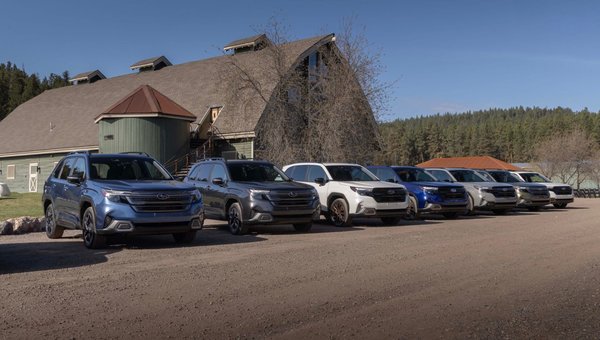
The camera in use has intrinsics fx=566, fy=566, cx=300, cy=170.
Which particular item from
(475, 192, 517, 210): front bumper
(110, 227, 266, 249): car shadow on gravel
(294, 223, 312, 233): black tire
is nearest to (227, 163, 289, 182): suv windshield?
(294, 223, 312, 233): black tire

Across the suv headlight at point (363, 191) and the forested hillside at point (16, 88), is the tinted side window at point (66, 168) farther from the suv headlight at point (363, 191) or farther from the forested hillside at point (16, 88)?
the forested hillside at point (16, 88)

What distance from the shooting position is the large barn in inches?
1259

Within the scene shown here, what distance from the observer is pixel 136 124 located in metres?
31.9

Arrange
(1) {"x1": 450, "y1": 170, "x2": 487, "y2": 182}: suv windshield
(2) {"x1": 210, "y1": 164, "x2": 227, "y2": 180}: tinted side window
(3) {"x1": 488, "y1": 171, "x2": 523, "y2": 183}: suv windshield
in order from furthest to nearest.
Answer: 1. (3) {"x1": 488, "y1": 171, "x2": 523, "y2": 183}: suv windshield
2. (1) {"x1": 450, "y1": 170, "x2": 487, "y2": 182}: suv windshield
3. (2) {"x1": 210, "y1": 164, "x2": 227, "y2": 180}: tinted side window

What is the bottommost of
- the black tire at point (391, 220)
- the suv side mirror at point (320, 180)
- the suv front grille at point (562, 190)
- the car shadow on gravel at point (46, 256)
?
the car shadow on gravel at point (46, 256)

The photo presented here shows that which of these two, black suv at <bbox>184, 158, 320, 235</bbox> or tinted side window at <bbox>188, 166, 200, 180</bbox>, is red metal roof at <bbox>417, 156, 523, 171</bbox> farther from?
black suv at <bbox>184, 158, 320, 235</bbox>

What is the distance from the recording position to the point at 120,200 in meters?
10.4

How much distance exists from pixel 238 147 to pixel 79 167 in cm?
2221

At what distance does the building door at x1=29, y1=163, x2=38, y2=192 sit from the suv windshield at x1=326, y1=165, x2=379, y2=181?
32768 millimetres

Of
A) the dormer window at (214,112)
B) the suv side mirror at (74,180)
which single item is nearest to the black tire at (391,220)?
the suv side mirror at (74,180)

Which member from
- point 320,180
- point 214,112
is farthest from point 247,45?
point 320,180

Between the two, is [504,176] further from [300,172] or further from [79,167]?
[79,167]

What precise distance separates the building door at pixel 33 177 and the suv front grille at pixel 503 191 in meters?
34.5

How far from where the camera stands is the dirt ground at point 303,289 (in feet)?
17.6
